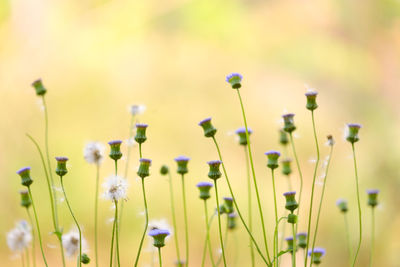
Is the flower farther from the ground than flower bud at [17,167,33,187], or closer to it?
farther from the ground

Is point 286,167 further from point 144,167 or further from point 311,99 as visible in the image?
point 144,167

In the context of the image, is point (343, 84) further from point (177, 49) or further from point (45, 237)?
point (45, 237)

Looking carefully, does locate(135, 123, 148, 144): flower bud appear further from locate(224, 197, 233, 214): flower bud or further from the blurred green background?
the blurred green background

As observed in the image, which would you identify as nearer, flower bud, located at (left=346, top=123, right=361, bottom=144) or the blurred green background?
flower bud, located at (left=346, top=123, right=361, bottom=144)

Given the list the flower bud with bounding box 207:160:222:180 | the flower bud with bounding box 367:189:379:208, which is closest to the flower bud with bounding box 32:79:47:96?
the flower bud with bounding box 207:160:222:180

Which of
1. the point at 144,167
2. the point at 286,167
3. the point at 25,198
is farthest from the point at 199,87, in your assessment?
the point at 144,167

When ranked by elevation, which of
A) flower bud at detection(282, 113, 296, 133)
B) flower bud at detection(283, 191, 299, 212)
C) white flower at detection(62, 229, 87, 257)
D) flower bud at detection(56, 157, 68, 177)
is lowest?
white flower at detection(62, 229, 87, 257)

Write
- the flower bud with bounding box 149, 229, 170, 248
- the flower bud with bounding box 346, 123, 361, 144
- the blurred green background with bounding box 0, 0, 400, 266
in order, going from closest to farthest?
the flower bud with bounding box 149, 229, 170, 248 < the flower bud with bounding box 346, 123, 361, 144 < the blurred green background with bounding box 0, 0, 400, 266

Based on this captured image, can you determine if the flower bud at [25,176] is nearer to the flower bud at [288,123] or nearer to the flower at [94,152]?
the flower at [94,152]
